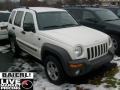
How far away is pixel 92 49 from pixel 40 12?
220cm

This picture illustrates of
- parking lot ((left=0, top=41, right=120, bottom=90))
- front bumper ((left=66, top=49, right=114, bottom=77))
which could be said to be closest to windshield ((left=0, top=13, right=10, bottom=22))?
parking lot ((left=0, top=41, right=120, bottom=90))

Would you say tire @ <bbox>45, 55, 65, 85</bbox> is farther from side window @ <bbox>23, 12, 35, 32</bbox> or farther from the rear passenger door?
the rear passenger door

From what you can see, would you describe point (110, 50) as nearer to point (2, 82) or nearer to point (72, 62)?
point (72, 62)

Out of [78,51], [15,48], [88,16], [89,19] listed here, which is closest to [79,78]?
[78,51]

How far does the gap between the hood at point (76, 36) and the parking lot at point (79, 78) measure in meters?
1.02

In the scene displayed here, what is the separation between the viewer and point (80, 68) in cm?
493

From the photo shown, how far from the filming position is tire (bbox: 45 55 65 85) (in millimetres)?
5186

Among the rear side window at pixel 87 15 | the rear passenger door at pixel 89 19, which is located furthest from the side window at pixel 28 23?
the rear side window at pixel 87 15

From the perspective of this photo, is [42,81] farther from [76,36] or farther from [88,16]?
[88,16]

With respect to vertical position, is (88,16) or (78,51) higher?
(88,16)

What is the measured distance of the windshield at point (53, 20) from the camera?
611cm

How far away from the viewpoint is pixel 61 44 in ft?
16.7

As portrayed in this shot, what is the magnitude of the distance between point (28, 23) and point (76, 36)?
1.73 meters

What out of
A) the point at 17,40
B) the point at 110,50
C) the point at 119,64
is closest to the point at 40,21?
the point at 17,40
